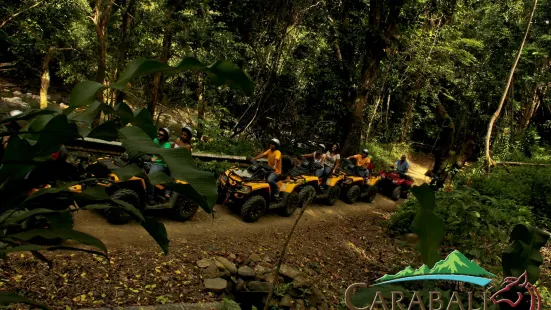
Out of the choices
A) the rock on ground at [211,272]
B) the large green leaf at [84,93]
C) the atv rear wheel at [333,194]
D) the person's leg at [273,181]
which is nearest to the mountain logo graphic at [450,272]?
the large green leaf at [84,93]

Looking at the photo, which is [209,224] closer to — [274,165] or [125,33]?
[274,165]

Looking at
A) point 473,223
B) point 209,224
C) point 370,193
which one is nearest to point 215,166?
point 209,224

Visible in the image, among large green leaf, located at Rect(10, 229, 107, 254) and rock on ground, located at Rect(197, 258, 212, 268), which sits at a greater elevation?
large green leaf, located at Rect(10, 229, 107, 254)

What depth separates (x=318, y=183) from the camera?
901 centimetres

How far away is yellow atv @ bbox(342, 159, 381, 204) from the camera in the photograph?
10328mm

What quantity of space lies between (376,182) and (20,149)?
420 inches

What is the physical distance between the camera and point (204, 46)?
418 inches

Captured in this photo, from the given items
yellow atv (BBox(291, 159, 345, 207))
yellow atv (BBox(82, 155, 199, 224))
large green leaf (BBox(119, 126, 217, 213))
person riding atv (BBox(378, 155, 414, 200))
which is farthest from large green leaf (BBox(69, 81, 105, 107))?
person riding atv (BBox(378, 155, 414, 200))

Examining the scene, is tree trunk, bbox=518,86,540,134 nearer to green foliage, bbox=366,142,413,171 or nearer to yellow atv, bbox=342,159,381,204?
green foliage, bbox=366,142,413,171

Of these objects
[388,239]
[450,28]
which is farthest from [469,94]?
[388,239]

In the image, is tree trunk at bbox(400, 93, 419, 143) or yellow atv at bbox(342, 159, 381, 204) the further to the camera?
tree trunk at bbox(400, 93, 419, 143)

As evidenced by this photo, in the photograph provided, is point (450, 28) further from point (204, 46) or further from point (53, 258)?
point (53, 258)

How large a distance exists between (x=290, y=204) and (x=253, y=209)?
1147 millimetres

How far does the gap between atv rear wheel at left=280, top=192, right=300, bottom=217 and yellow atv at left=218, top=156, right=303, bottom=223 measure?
0.13m
